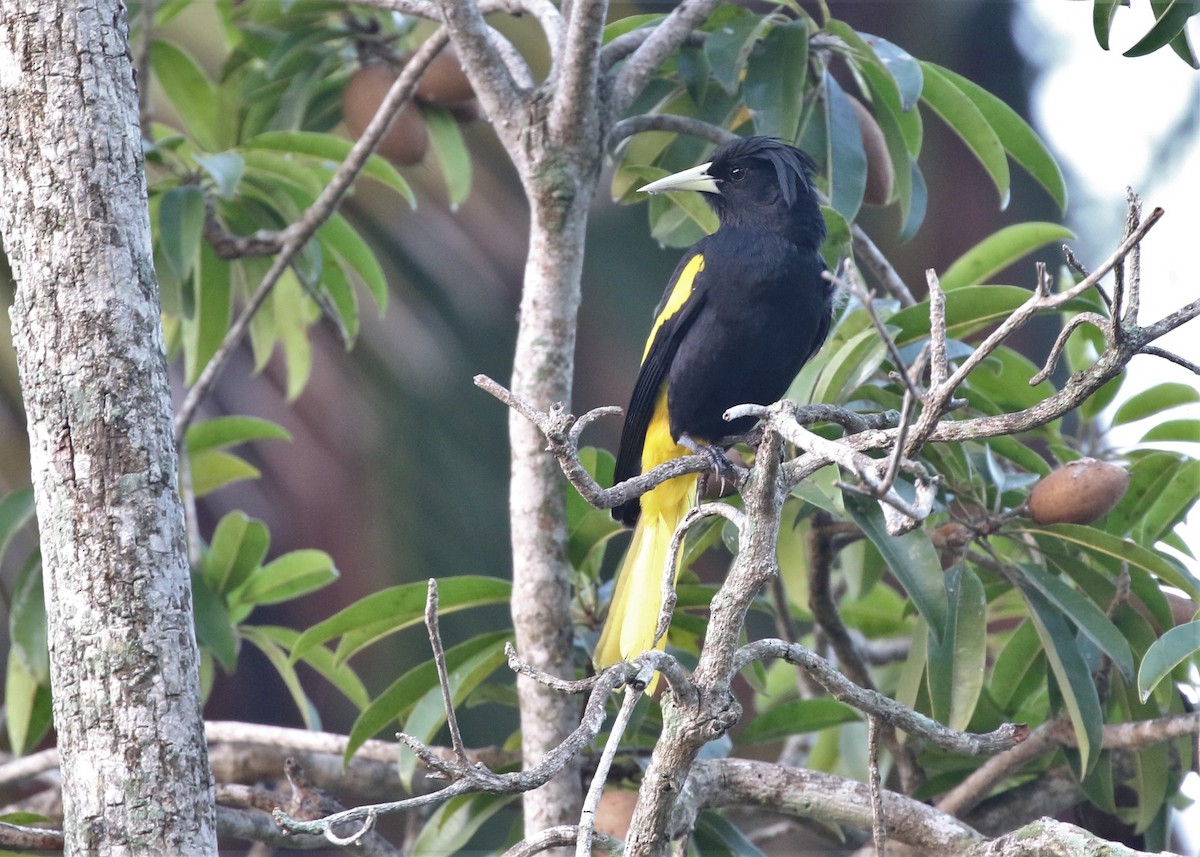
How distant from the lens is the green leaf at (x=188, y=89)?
11.4ft

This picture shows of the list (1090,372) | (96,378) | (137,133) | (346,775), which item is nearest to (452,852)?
(346,775)

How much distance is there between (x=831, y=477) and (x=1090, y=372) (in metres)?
0.84

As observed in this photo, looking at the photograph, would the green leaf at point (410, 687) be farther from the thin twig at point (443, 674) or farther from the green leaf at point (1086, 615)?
the thin twig at point (443, 674)

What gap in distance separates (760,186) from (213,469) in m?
1.60

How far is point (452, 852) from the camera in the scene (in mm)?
2695

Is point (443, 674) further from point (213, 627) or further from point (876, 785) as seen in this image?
point (213, 627)

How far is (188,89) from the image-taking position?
356 centimetres

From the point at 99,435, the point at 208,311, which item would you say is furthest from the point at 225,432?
the point at 99,435

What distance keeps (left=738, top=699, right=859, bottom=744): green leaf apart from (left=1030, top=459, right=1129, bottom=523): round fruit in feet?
2.20

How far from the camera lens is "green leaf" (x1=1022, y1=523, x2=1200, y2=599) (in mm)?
2359

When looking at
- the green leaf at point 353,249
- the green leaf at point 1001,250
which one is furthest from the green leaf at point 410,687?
the green leaf at point 1001,250

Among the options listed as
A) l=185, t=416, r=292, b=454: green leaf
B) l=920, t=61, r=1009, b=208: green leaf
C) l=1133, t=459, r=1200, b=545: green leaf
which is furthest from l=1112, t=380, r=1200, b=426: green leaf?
l=185, t=416, r=292, b=454: green leaf

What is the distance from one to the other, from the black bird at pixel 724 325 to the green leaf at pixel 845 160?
0.05 meters

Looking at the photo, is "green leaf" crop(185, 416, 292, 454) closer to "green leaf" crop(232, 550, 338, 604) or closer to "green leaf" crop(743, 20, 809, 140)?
"green leaf" crop(232, 550, 338, 604)
